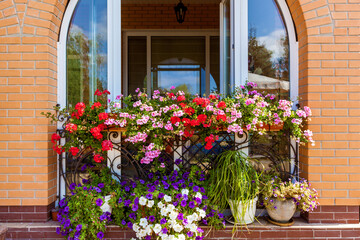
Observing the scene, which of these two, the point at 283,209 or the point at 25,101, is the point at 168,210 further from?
the point at 25,101

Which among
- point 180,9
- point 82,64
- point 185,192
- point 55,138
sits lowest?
point 185,192

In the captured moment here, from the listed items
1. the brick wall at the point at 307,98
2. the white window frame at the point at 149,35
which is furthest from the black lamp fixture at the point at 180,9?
the brick wall at the point at 307,98

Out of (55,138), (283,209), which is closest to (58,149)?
(55,138)

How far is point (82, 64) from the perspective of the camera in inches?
114

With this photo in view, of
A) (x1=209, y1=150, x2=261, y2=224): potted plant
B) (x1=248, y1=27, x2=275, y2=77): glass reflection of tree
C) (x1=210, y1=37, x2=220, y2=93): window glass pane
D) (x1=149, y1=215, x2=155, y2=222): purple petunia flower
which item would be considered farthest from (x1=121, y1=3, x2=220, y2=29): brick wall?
(x1=149, y1=215, x2=155, y2=222): purple petunia flower

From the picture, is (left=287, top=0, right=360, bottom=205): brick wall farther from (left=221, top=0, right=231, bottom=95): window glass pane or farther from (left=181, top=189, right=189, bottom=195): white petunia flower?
(left=181, top=189, right=189, bottom=195): white petunia flower

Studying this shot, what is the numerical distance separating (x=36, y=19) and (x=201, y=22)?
3.24m

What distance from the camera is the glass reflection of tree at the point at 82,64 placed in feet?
9.36

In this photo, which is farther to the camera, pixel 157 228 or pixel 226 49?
pixel 226 49

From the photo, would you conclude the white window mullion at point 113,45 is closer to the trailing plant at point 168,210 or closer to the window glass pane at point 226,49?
the trailing plant at point 168,210

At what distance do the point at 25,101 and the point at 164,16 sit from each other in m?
3.30

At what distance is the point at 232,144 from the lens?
2.70m

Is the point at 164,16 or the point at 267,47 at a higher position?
the point at 164,16

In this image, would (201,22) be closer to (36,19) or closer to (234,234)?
(36,19)
